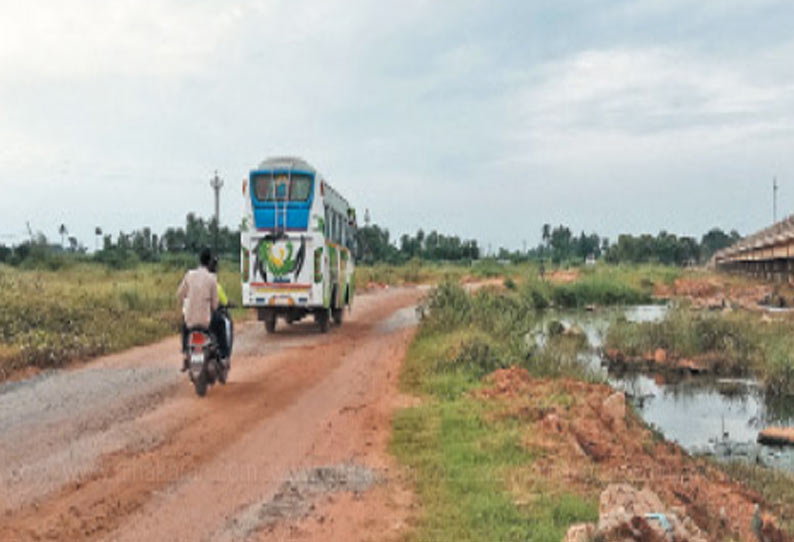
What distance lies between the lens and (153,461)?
7.89 metres

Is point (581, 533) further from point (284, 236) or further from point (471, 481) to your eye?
point (284, 236)

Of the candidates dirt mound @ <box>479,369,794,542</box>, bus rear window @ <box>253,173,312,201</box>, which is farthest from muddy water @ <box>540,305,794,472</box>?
bus rear window @ <box>253,173,312,201</box>

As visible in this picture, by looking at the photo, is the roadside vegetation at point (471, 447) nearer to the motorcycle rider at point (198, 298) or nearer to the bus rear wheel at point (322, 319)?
the motorcycle rider at point (198, 298)

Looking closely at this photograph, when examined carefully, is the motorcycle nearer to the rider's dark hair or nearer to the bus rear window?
the rider's dark hair

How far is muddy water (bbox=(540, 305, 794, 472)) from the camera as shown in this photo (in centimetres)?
1284

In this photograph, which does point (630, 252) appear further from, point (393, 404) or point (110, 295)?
point (393, 404)

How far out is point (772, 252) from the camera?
42.6 meters

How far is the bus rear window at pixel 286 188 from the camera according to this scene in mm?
18766

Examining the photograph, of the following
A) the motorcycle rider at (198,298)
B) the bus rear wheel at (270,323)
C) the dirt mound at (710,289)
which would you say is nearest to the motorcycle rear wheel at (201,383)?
the motorcycle rider at (198,298)

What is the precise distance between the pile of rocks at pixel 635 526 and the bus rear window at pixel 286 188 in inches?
547

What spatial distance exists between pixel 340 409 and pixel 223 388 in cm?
222

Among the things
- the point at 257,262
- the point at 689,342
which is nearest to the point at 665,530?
the point at 257,262

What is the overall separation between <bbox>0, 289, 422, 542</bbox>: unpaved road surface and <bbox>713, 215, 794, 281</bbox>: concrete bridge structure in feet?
97.8

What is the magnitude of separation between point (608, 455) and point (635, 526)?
3810 mm
